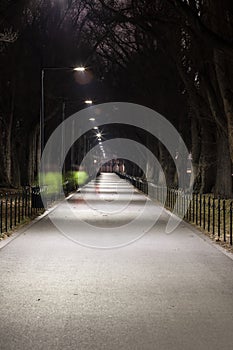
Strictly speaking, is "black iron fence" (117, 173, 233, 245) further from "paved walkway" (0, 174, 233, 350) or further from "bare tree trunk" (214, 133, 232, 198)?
"bare tree trunk" (214, 133, 232, 198)

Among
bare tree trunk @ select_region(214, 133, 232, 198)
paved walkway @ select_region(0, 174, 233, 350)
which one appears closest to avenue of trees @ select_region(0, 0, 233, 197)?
bare tree trunk @ select_region(214, 133, 232, 198)

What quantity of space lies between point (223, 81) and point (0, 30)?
31.2 ft

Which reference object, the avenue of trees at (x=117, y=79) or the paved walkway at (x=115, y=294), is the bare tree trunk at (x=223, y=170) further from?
the paved walkway at (x=115, y=294)

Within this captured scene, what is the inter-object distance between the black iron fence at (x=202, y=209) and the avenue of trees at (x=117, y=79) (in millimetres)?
3188

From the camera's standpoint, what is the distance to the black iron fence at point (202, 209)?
16.8 meters

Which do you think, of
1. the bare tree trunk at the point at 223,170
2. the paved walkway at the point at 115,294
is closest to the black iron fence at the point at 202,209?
the paved walkway at the point at 115,294

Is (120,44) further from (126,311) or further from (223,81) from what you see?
(126,311)

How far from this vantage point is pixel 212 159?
38.8 metres

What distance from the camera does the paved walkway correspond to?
6.62 meters

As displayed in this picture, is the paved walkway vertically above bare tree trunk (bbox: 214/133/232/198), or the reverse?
bare tree trunk (bbox: 214/133/232/198)

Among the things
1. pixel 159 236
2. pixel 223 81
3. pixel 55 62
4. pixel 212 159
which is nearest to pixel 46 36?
pixel 55 62

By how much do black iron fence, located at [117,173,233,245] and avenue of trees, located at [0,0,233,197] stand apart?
3188 millimetres

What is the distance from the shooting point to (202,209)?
27984mm

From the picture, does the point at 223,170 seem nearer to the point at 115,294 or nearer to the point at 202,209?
the point at 202,209
